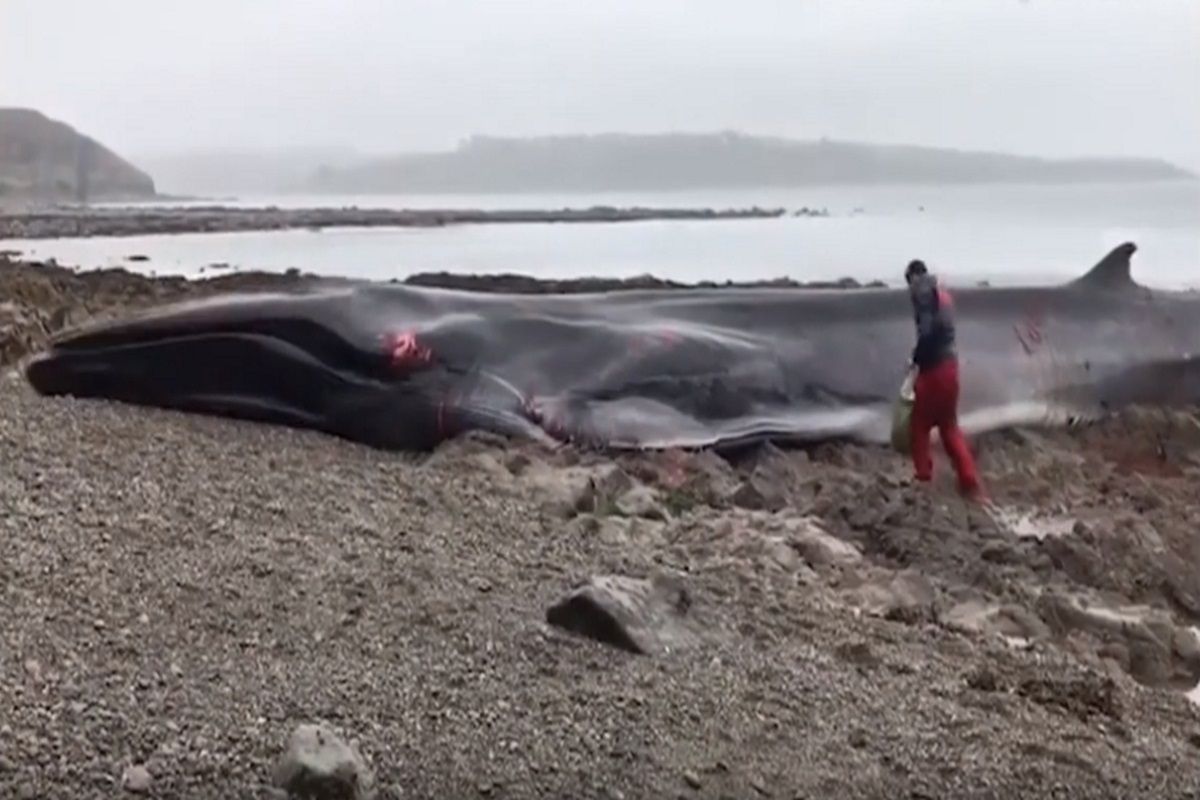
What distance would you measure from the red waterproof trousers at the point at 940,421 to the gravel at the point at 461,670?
1958 millimetres

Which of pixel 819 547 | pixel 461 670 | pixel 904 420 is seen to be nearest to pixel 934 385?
pixel 904 420

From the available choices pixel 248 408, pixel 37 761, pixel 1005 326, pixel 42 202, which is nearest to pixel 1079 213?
pixel 42 202

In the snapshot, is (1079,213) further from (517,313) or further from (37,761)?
(37,761)

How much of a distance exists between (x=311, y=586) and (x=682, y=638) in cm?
124

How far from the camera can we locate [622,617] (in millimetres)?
5312

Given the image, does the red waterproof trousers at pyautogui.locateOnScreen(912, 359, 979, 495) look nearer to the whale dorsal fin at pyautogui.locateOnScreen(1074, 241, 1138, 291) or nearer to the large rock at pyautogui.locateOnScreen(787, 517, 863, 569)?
the large rock at pyautogui.locateOnScreen(787, 517, 863, 569)

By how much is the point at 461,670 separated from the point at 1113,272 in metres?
9.68

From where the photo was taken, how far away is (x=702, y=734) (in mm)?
4547

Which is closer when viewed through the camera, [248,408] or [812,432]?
[248,408]

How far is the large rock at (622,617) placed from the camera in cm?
526

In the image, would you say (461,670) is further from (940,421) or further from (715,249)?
(715,249)

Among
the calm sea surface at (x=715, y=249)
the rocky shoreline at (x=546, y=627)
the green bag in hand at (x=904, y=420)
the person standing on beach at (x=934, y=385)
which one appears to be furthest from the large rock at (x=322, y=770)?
the calm sea surface at (x=715, y=249)

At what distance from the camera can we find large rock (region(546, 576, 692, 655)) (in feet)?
17.3

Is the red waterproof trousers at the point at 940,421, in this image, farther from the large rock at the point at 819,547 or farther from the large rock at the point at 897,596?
the large rock at the point at 897,596
